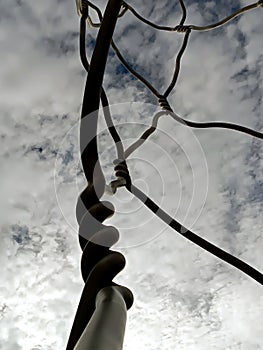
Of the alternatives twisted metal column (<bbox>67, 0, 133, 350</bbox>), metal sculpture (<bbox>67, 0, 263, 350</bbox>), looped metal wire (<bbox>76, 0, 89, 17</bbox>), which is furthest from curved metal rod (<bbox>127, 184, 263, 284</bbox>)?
looped metal wire (<bbox>76, 0, 89, 17</bbox>)

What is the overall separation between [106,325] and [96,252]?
67mm

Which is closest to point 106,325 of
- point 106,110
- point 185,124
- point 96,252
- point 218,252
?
point 96,252

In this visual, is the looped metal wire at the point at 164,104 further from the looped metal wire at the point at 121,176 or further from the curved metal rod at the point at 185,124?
the looped metal wire at the point at 121,176

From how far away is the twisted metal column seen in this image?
0.16 meters

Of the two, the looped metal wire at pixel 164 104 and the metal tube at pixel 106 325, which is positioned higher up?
the looped metal wire at pixel 164 104

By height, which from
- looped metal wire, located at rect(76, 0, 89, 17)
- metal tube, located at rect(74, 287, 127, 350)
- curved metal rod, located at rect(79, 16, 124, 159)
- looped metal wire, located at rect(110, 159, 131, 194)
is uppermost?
looped metal wire, located at rect(76, 0, 89, 17)

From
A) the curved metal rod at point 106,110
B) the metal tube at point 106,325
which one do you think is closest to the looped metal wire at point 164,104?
the curved metal rod at point 106,110

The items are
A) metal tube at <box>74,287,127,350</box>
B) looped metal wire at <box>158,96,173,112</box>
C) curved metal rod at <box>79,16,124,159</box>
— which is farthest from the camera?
looped metal wire at <box>158,96,173,112</box>

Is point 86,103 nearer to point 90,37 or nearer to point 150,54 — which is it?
point 90,37

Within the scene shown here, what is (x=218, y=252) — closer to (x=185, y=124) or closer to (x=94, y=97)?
(x=94, y=97)

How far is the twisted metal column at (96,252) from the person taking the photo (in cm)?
16

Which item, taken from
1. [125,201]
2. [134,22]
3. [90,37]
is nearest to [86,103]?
[125,201]

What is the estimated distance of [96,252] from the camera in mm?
225

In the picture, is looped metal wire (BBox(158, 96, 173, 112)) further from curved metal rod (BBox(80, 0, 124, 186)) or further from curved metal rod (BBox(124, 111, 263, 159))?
curved metal rod (BBox(80, 0, 124, 186))
